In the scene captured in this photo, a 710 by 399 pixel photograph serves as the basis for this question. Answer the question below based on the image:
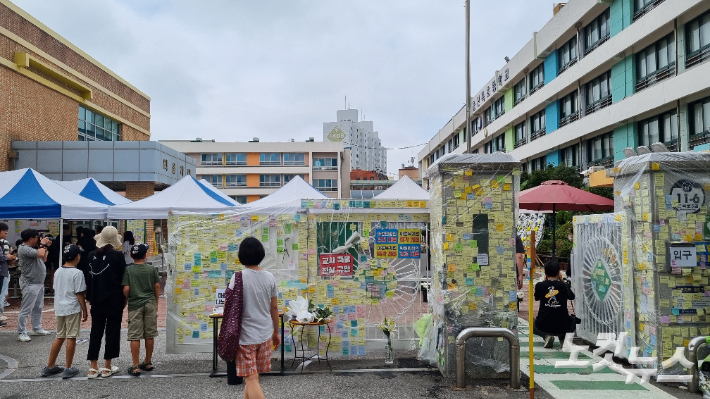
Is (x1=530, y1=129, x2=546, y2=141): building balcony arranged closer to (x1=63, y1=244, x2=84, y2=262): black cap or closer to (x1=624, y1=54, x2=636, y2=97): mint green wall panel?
(x1=624, y1=54, x2=636, y2=97): mint green wall panel

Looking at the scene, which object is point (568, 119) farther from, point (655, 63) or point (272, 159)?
point (272, 159)

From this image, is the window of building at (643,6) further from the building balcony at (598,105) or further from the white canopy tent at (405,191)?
the white canopy tent at (405,191)

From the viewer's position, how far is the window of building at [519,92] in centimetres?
3191

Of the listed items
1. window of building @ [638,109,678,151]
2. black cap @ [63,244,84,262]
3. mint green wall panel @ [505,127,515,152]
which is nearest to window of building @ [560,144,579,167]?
window of building @ [638,109,678,151]

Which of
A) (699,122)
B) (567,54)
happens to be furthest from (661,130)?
(567,54)

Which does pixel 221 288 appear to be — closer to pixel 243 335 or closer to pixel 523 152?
pixel 243 335

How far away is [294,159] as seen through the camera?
64.6 metres

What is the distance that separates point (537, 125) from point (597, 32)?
26.6 ft

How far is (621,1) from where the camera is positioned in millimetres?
20297

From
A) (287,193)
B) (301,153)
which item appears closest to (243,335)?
(287,193)

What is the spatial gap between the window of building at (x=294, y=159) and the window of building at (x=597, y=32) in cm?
4408

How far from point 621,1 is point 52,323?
72.9 ft

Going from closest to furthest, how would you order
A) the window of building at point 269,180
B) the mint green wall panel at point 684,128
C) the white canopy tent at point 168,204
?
the white canopy tent at point 168,204, the mint green wall panel at point 684,128, the window of building at point 269,180

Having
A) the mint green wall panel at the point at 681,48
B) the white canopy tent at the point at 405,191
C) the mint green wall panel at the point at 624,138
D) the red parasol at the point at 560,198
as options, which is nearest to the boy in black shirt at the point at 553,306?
the red parasol at the point at 560,198
